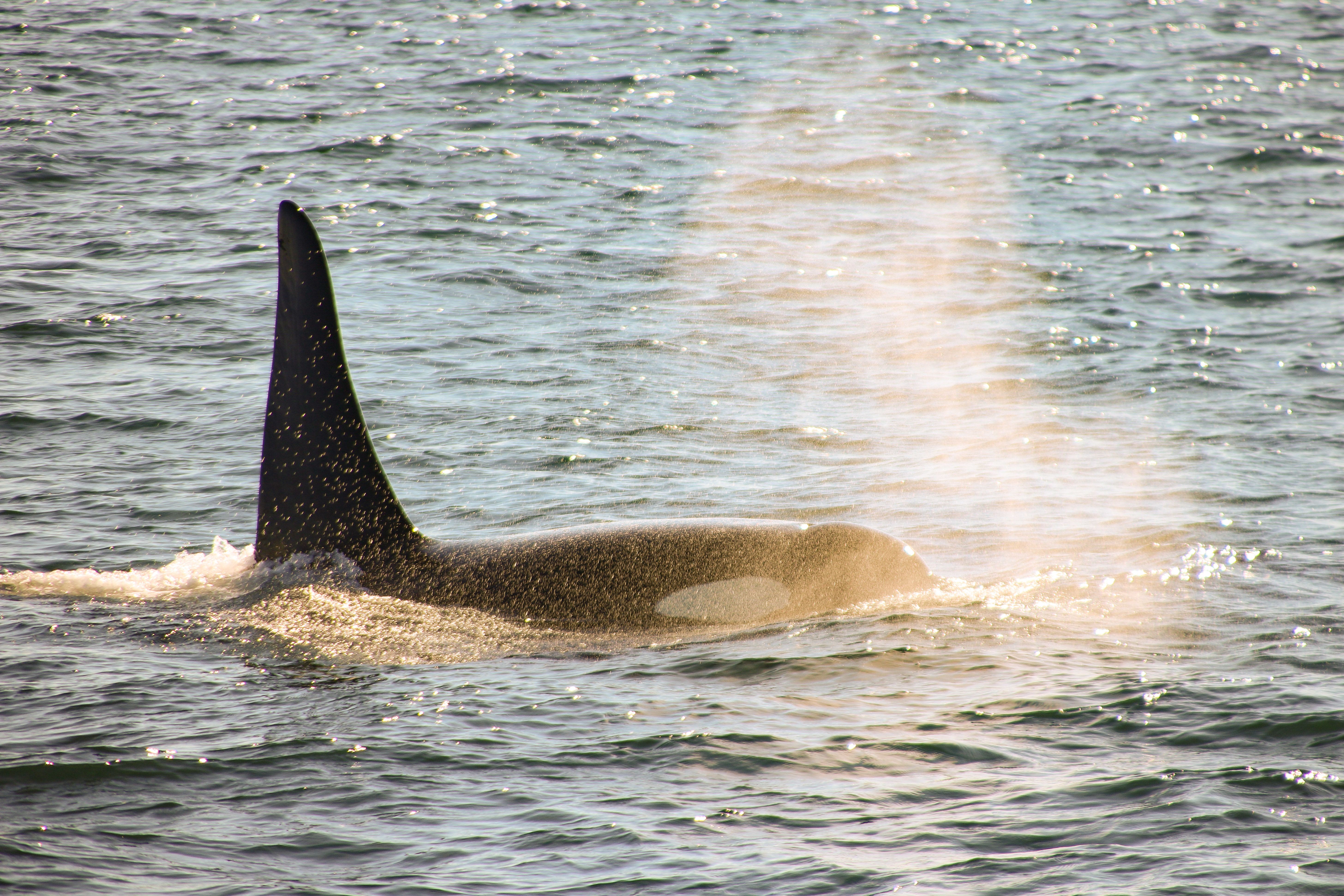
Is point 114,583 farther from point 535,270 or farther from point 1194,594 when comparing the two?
point 535,270

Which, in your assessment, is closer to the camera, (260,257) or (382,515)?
(382,515)

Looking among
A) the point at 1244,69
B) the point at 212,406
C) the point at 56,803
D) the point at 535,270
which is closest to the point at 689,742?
the point at 56,803

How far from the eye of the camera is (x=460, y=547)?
691cm

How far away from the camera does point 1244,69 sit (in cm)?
2836

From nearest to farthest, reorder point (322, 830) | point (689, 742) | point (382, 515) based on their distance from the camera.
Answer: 1. point (322, 830)
2. point (689, 742)
3. point (382, 515)

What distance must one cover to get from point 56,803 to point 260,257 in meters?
11.8

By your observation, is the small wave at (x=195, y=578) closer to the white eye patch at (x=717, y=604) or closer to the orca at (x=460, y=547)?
the orca at (x=460, y=547)

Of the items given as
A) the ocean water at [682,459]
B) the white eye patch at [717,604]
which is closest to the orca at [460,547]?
the white eye patch at [717,604]

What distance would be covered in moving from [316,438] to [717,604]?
2056mm

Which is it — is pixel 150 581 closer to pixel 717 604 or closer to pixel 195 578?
pixel 195 578

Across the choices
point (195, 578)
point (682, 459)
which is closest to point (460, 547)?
point (195, 578)

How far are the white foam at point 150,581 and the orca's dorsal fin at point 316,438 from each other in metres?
0.60

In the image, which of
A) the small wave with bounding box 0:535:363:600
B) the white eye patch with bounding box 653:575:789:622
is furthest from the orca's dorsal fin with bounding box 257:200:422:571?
the white eye patch with bounding box 653:575:789:622

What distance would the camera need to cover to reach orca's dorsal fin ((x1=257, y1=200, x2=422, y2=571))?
658 cm
